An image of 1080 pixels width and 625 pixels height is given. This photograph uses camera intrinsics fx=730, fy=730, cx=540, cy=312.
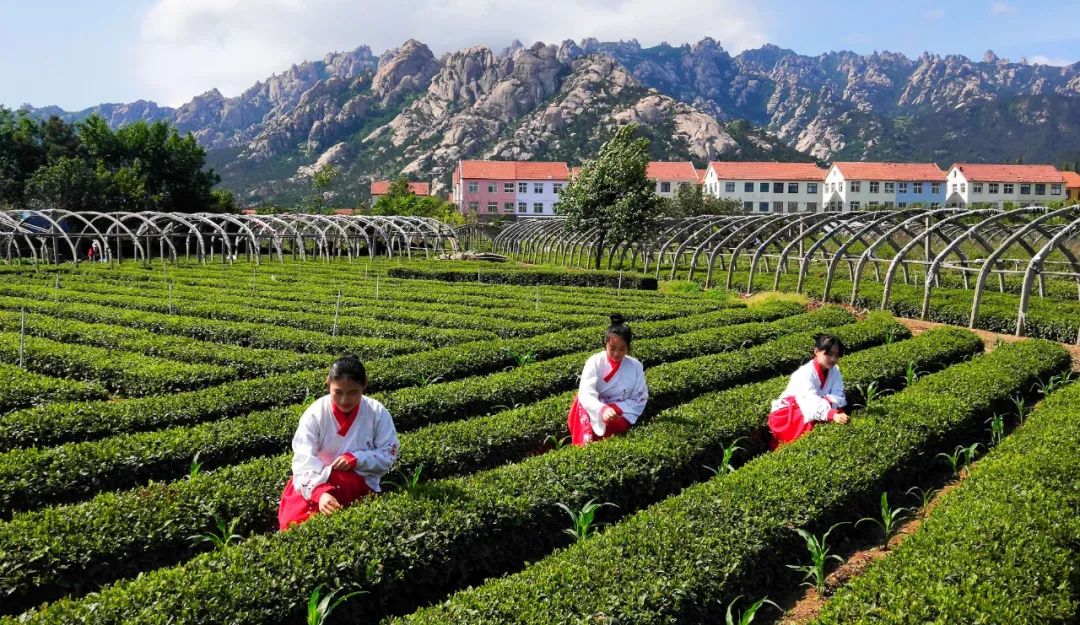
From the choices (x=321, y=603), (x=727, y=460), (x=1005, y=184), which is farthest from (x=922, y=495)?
(x=1005, y=184)

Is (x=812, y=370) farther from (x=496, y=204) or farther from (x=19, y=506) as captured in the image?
(x=496, y=204)

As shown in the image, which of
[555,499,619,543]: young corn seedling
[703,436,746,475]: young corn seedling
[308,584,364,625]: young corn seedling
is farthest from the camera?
[703,436,746,475]: young corn seedling

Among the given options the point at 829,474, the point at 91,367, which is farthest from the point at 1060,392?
the point at 91,367

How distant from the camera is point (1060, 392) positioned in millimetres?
9914

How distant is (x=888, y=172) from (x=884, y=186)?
184 cm

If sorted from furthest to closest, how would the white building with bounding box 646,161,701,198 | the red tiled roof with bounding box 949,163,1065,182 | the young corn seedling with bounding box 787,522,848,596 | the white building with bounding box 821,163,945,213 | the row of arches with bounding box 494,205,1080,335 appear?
the white building with bounding box 646,161,701,198, the white building with bounding box 821,163,945,213, the red tiled roof with bounding box 949,163,1065,182, the row of arches with bounding box 494,205,1080,335, the young corn seedling with bounding box 787,522,848,596

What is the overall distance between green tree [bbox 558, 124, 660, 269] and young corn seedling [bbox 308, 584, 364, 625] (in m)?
29.3

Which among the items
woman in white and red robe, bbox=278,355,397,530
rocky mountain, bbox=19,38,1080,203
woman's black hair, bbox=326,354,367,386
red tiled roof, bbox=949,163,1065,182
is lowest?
woman in white and red robe, bbox=278,355,397,530

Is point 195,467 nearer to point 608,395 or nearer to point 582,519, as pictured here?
point 582,519

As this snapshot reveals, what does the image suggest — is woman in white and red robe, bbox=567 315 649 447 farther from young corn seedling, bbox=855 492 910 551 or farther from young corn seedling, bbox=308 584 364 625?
young corn seedling, bbox=308 584 364 625

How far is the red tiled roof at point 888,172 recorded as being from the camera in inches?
3452

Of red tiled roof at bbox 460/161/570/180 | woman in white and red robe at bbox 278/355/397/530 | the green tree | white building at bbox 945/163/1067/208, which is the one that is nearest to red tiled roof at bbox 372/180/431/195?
red tiled roof at bbox 460/161/570/180

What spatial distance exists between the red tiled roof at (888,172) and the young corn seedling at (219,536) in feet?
303

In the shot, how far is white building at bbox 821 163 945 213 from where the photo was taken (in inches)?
3457
